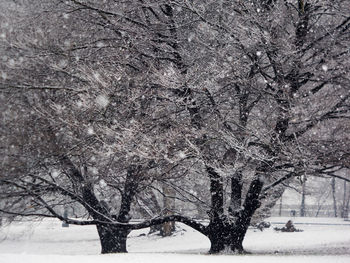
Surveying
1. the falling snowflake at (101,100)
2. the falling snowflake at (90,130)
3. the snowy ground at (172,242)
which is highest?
the falling snowflake at (101,100)

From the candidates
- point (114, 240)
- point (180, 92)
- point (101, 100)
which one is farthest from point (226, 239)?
point (101, 100)

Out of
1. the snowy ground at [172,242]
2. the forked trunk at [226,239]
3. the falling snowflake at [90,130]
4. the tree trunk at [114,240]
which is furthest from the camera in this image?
the snowy ground at [172,242]

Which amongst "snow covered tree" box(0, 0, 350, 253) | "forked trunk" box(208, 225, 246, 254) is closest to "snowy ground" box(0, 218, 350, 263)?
"forked trunk" box(208, 225, 246, 254)

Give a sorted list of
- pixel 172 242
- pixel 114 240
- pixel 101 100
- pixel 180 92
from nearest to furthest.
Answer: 1. pixel 101 100
2. pixel 180 92
3. pixel 114 240
4. pixel 172 242

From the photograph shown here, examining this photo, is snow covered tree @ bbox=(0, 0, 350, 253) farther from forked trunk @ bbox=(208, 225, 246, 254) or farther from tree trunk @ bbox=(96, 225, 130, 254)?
tree trunk @ bbox=(96, 225, 130, 254)

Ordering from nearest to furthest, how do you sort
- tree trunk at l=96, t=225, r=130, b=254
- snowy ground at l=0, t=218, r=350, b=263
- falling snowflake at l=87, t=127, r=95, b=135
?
falling snowflake at l=87, t=127, r=95, b=135 < tree trunk at l=96, t=225, r=130, b=254 < snowy ground at l=0, t=218, r=350, b=263

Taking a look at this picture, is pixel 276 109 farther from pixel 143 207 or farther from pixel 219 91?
pixel 143 207

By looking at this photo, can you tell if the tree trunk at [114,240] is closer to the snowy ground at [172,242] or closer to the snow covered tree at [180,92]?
the snowy ground at [172,242]

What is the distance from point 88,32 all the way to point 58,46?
1097 millimetres

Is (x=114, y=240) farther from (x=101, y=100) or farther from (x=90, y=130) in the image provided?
(x=101, y=100)

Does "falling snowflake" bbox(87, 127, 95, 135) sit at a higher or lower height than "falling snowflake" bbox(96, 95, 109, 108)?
lower

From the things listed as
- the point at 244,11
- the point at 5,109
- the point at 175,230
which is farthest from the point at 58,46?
the point at 175,230

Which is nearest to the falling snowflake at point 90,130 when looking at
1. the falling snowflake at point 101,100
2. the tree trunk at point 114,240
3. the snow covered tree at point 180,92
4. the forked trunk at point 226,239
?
the snow covered tree at point 180,92

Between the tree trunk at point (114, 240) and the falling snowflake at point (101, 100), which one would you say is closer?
the falling snowflake at point (101, 100)
